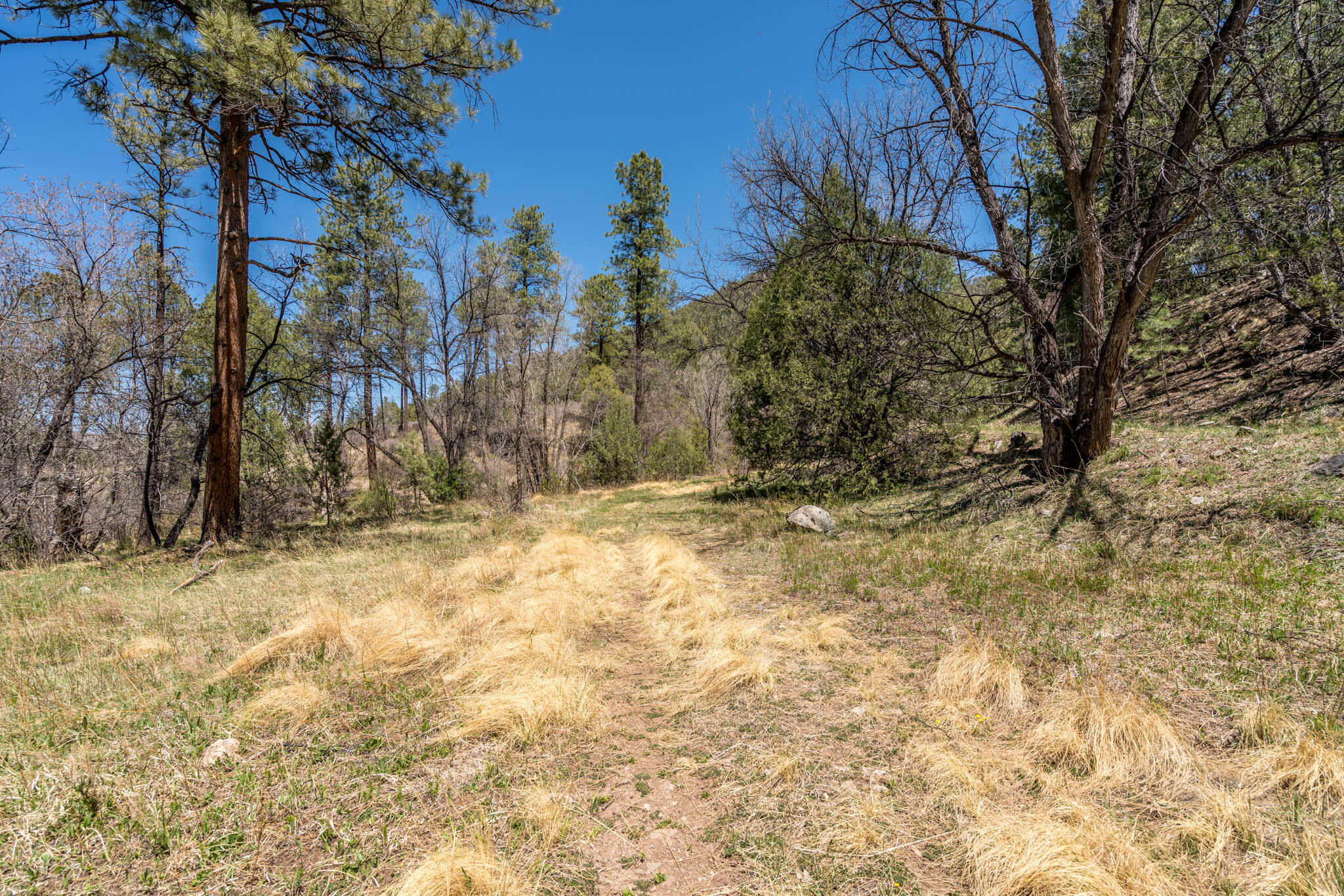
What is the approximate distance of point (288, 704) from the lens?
2.87m

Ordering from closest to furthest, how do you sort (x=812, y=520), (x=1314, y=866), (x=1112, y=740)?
(x=1314, y=866) < (x=1112, y=740) < (x=812, y=520)

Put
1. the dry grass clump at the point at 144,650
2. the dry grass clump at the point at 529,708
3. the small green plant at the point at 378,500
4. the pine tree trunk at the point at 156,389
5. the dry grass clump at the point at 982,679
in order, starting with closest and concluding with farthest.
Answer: the dry grass clump at the point at 529,708 → the dry grass clump at the point at 982,679 → the dry grass clump at the point at 144,650 → the pine tree trunk at the point at 156,389 → the small green plant at the point at 378,500

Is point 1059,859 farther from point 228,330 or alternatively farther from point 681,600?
point 228,330

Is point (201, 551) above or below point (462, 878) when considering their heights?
above

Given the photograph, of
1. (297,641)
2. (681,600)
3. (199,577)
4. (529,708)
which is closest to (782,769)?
(529,708)

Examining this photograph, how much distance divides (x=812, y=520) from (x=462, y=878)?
21.8 ft

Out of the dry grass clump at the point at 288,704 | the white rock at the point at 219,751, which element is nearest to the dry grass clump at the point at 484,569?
the dry grass clump at the point at 288,704

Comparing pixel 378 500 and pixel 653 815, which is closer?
pixel 653 815

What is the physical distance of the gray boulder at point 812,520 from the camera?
7.55 meters

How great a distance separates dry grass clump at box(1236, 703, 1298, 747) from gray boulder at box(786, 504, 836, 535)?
5.01 m

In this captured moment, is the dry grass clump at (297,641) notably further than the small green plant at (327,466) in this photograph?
No

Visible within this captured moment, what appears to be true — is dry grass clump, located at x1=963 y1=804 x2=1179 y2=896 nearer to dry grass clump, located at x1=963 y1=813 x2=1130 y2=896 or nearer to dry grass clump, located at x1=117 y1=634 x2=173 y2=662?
dry grass clump, located at x1=963 y1=813 x2=1130 y2=896

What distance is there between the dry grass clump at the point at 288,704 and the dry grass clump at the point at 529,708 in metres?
0.83

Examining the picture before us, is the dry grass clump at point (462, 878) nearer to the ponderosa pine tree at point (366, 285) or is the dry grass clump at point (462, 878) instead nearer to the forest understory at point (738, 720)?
the forest understory at point (738, 720)
